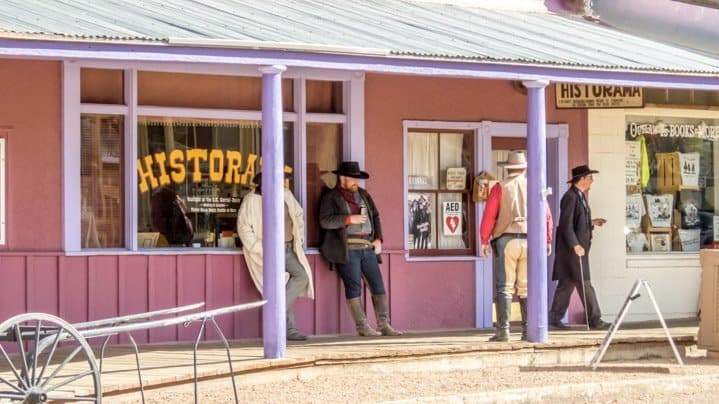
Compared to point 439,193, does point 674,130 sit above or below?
above

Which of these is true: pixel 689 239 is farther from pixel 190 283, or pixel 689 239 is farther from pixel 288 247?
pixel 190 283

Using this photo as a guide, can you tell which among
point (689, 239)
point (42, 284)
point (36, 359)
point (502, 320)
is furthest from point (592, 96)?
point (36, 359)

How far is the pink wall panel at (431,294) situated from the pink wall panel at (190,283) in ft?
7.22

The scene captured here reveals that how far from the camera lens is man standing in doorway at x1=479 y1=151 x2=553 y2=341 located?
1473cm

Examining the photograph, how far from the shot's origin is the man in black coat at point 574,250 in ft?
54.4

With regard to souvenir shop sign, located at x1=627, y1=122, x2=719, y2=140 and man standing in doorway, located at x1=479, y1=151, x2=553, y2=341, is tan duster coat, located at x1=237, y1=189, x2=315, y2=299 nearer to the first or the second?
man standing in doorway, located at x1=479, y1=151, x2=553, y2=341

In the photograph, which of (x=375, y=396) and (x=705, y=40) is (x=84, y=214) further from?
(x=705, y=40)

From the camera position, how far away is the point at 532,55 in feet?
47.3

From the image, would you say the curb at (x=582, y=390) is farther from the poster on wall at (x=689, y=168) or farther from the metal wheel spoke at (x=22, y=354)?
the poster on wall at (x=689, y=168)

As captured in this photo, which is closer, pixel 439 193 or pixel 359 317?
pixel 359 317

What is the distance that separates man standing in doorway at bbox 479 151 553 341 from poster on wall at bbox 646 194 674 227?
3.53m

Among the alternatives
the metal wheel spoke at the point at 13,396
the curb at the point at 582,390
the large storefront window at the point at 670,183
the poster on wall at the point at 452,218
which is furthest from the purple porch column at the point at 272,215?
the large storefront window at the point at 670,183

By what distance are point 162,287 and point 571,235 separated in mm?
4515

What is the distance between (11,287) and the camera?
14055mm
